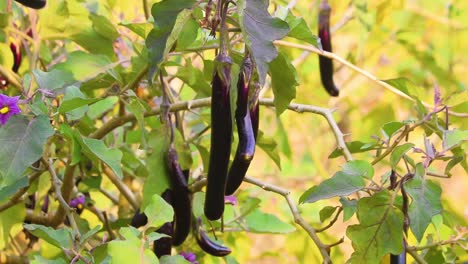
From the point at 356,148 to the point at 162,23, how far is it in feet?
1.13

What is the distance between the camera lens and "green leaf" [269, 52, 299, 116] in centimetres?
81

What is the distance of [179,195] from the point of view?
3.04ft

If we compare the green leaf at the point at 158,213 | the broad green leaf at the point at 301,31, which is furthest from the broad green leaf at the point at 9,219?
the broad green leaf at the point at 301,31

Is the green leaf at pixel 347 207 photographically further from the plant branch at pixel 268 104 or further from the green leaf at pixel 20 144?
the green leaf at pixel 20 144

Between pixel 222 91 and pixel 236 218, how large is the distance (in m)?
0.43

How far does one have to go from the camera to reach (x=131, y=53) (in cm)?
137

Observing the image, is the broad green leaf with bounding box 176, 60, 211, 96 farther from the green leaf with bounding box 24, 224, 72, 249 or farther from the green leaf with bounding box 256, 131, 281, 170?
the green leaf with bounding box 24, 224, 72, 249

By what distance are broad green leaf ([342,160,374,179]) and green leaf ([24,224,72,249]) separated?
0.27 m

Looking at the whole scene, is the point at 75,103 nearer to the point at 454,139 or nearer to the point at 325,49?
the point at 454,139

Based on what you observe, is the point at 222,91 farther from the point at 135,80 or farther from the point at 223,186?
the point at 135,80

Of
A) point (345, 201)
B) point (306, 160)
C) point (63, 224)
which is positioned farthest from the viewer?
point (306, 160)

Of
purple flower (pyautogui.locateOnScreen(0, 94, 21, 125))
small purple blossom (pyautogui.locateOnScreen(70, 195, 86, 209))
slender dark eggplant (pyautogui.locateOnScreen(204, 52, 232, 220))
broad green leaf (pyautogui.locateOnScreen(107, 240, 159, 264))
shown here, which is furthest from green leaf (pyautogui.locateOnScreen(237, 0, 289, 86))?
small purple blossom (pyautogui.locateOnScreen(70, 195, 86, 209))

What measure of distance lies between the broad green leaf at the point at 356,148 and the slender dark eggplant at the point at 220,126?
0.24 meters

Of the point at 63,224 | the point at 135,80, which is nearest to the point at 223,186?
the point at 135,80
